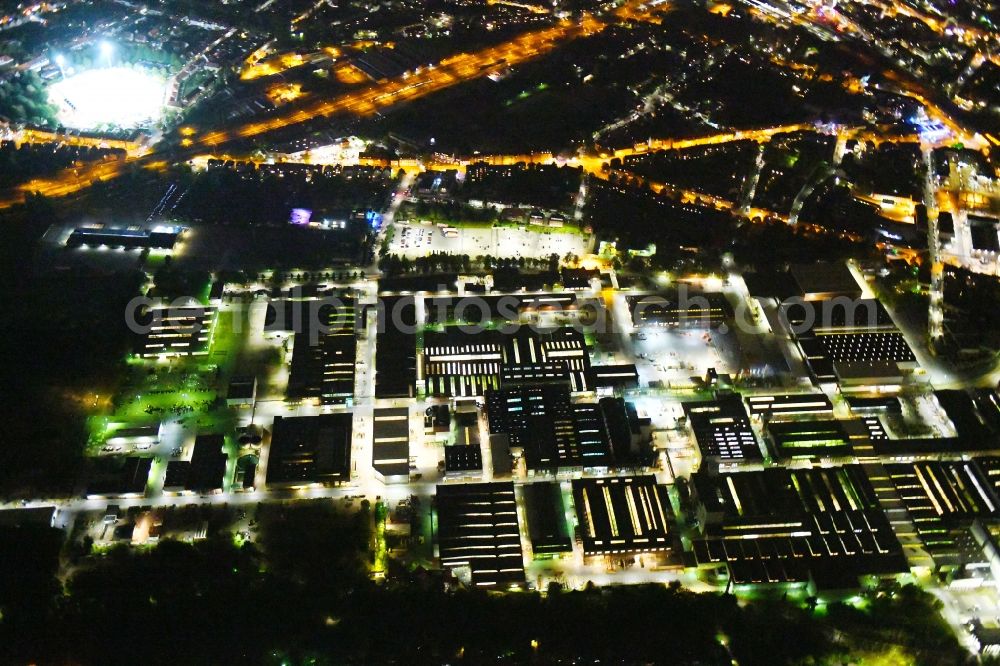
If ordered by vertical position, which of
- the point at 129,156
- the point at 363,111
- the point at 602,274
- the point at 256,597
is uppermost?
the point at 363,111

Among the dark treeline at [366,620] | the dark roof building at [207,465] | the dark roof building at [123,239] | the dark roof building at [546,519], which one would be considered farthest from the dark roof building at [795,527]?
the dark roof building at [123,239]

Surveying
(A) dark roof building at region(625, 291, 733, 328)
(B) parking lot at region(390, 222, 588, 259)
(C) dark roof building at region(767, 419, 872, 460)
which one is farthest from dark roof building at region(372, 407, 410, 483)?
(C) dark roof building at region(767, 419, 872, 460)

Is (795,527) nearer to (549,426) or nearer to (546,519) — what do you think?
(546,519)

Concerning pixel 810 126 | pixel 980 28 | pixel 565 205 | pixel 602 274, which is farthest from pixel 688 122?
pixel 980 28

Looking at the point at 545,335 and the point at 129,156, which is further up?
the point at 129,156

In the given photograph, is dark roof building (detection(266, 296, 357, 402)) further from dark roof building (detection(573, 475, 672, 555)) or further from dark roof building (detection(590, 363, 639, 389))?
dark roof building (detection(573, 475, 672, 555))

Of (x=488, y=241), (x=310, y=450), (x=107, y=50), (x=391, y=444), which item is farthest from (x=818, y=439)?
(x=107, y=50)

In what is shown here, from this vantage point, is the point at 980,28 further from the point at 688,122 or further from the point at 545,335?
the point at 545,335
